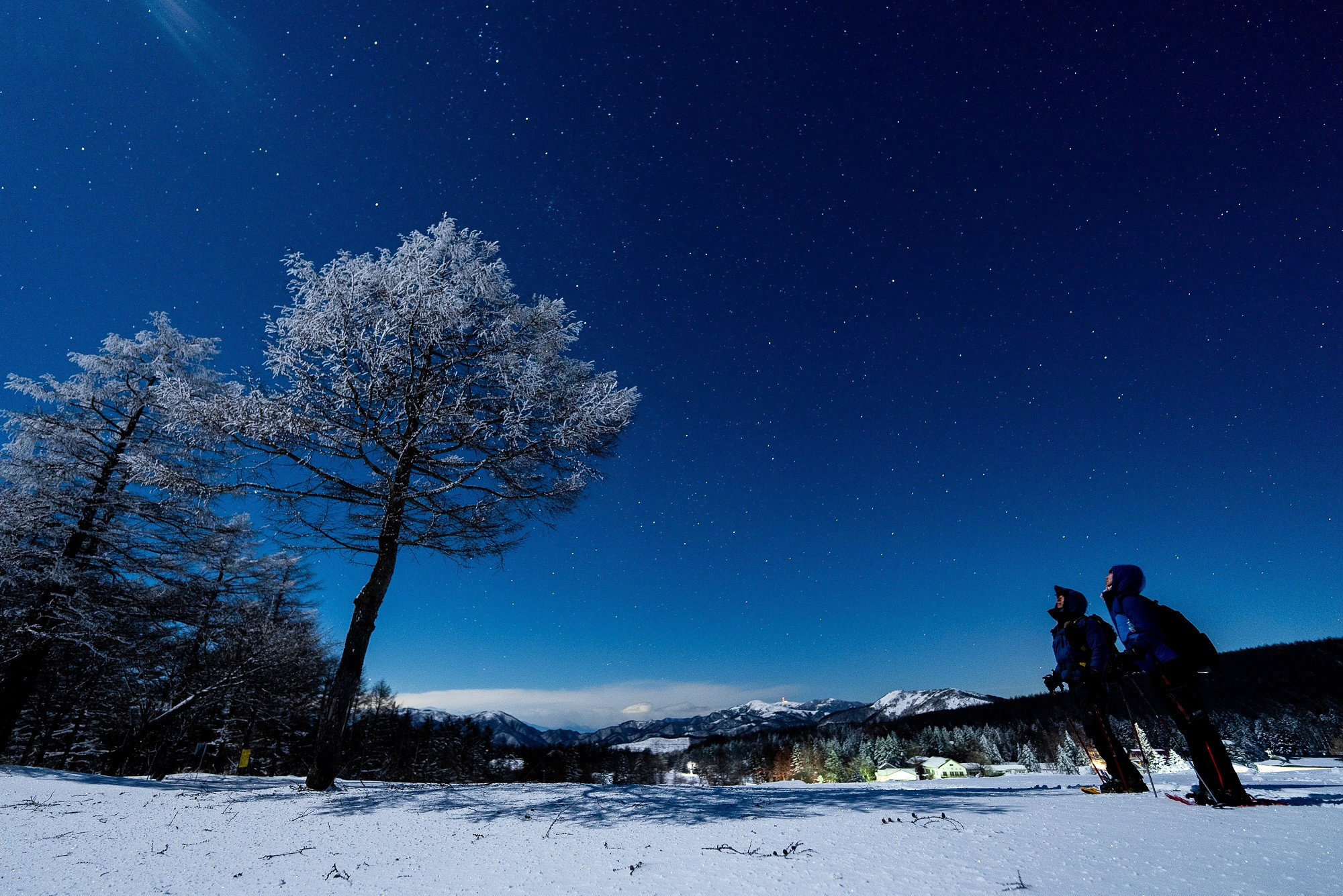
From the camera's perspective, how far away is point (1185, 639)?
389cm

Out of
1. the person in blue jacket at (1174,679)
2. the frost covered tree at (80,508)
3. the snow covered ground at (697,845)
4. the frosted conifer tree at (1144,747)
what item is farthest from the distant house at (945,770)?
the frost covered tree at (80,508)

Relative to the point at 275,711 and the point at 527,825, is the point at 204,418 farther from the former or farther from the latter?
the point at 275,711

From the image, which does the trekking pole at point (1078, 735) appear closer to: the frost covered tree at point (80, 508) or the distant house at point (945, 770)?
the frost covered tree at point (80, 508)

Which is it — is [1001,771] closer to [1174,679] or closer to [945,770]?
[1174,679]

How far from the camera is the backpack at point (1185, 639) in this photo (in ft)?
12.5

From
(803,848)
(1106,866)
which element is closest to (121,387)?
Result: (803,848)

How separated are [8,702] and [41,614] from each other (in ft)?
8.03

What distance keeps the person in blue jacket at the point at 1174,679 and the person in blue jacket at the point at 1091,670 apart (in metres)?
0.40

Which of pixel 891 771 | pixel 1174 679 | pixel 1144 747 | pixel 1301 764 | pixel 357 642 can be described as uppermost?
pixel 357 642

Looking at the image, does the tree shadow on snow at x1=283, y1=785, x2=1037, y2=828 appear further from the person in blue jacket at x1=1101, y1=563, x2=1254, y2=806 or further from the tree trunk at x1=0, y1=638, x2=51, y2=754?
the tree trunk at x1=0, y1=638, x2=51, y2=754

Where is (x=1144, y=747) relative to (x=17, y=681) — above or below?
below

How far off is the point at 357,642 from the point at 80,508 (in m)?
11.0

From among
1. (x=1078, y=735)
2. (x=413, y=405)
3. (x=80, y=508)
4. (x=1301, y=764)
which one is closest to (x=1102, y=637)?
(x=1078, y=735)

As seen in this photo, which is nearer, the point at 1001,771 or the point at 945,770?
the point at 1001,771
